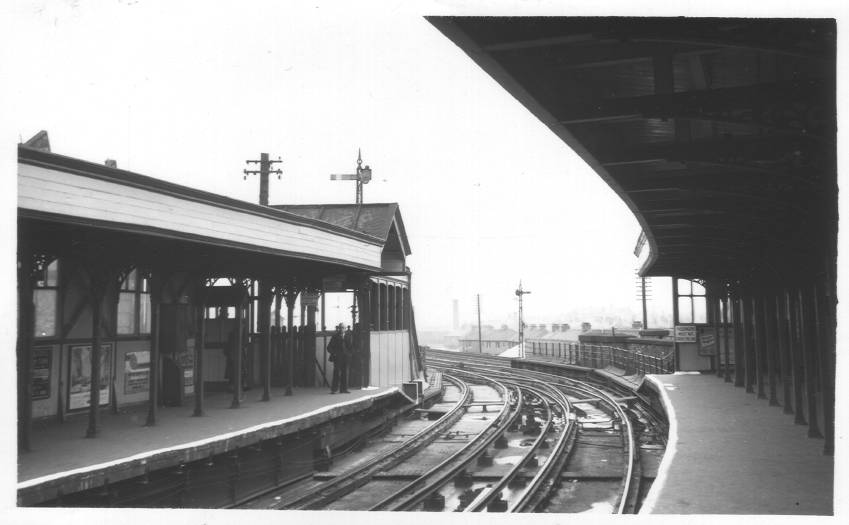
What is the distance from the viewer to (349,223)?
16.8m

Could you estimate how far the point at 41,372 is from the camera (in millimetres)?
9422

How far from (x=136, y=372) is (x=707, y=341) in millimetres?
15016

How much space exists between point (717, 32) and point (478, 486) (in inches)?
298

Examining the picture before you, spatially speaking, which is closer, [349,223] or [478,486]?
[478,486]

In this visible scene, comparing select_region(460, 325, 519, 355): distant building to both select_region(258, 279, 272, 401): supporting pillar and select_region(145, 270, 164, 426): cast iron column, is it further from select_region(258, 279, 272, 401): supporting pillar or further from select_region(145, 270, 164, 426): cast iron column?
select_region(145, 270, 164, 426): cast iron column

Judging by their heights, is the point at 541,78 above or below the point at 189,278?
above

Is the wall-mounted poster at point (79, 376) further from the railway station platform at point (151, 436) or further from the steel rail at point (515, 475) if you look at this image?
the steel rail at point (515, 475)

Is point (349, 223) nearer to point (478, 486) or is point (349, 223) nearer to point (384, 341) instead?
point (384, 341)

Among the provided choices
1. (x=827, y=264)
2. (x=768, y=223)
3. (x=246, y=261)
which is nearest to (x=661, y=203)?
(x=768, y=223)

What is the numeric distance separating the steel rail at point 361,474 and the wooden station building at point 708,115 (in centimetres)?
533

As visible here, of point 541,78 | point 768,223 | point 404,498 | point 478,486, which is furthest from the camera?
point 478,486

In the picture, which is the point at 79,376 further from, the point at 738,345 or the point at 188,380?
the point at 738,345

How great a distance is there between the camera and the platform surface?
6473 millimetres

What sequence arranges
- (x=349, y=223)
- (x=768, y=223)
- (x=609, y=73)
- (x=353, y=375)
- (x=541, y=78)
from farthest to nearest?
(x=349, y=223) < (x=353, y=375) < (x=768, y=223) < (x=609, y=73) < (x=541, y=78)
